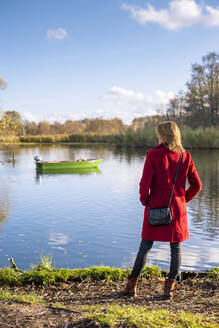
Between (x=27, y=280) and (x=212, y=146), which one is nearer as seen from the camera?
(x=27, y=280)

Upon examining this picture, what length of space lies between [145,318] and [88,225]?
697 cm

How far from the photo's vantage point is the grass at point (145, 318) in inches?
116

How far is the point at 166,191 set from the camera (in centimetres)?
392

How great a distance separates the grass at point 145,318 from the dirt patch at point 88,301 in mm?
126

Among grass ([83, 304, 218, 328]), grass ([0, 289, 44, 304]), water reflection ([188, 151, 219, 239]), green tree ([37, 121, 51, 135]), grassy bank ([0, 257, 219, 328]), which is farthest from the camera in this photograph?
green tree ([37, 121, 51, 135])

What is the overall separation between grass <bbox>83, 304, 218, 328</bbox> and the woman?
774 mm

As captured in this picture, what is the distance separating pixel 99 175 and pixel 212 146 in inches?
880

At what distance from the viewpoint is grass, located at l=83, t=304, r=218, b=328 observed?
296 centimetres

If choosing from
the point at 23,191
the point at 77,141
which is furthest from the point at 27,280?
the point at 77,141

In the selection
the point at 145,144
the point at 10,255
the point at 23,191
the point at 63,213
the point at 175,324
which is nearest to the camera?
the point at 175,324

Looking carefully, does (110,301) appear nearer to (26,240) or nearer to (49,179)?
(26,240)

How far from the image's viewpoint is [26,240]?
859cm

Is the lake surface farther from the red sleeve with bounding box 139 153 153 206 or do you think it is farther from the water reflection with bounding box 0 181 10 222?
the red sleeve with bounding box 139 153 153 206

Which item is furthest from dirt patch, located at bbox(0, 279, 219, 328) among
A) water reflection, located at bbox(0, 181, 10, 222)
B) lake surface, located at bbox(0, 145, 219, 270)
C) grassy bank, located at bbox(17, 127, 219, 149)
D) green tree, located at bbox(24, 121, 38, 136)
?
green tree, located at bbox(24, 121, 38, 136)
